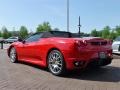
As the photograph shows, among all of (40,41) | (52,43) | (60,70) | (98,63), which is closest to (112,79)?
(98,63)

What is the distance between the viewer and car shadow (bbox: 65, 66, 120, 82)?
7.73m

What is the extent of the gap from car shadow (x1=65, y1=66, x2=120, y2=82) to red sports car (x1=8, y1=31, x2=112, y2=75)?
Result: 1.00ft

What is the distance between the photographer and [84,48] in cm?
779

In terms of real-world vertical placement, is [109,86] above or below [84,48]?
below

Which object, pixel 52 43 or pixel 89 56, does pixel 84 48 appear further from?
pixel 52 43

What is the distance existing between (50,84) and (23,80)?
84 cm

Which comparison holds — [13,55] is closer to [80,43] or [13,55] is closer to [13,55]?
[13,55]

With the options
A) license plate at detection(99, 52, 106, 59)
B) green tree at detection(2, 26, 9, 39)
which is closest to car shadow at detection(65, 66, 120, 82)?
license plate at detection(99, 52, 106, 59)

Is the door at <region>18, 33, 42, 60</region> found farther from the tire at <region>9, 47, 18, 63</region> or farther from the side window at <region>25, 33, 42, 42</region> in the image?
the tire at <region>9, 47, 18, 63</region>

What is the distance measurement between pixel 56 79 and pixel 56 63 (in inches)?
29.0

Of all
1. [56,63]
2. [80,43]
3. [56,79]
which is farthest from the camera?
[56,63]

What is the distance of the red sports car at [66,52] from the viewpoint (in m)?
7.76

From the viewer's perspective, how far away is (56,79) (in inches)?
299

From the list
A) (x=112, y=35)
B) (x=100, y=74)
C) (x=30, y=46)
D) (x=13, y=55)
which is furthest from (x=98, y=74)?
(x=112, y=35)
